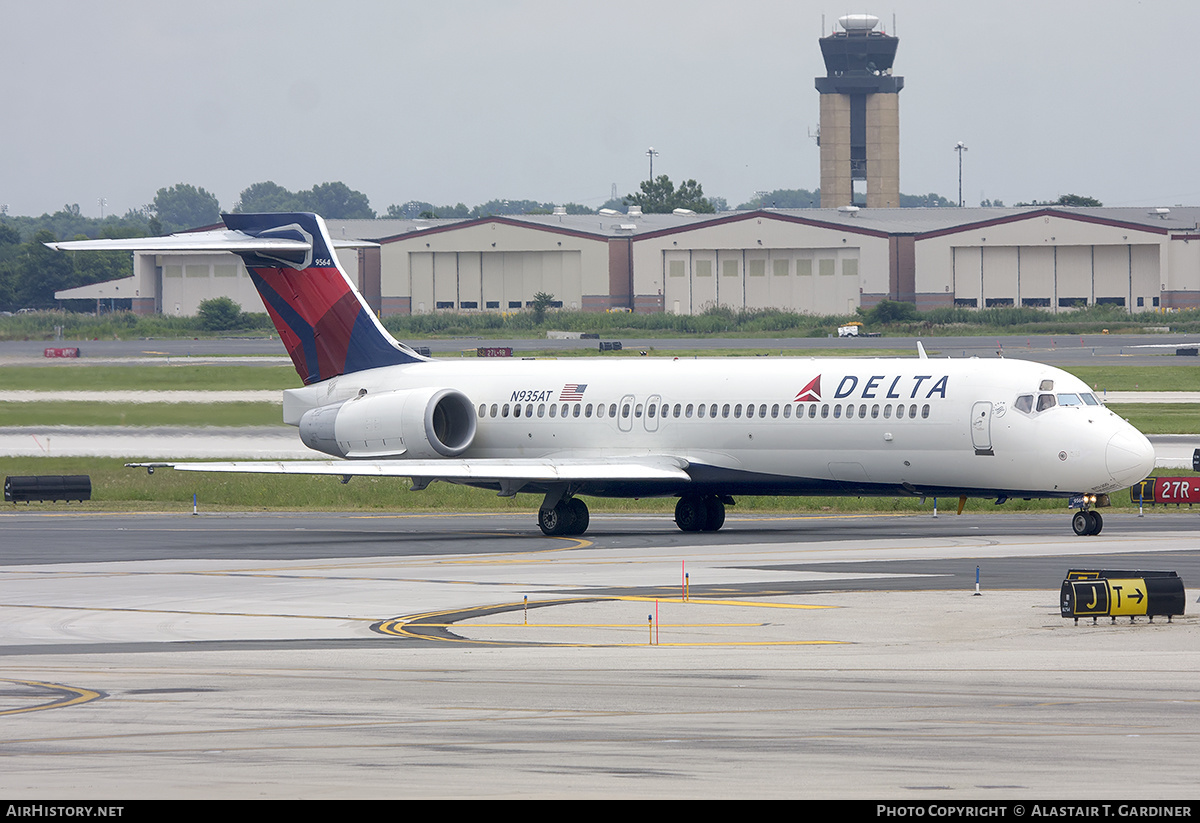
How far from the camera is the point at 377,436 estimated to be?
127 ft

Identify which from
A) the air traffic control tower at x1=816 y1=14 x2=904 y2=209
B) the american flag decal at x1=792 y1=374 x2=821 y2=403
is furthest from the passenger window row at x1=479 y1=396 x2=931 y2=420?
the air traffic control tower at x1=816 y1=14 x2=904 y2=209

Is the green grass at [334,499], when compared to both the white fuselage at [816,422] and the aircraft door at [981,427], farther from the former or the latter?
the aircraft door at [981,427]

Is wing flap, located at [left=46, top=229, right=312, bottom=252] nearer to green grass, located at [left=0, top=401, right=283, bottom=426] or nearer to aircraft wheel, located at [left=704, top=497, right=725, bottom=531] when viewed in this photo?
green grass, located at [left=0, top=401, right=283, bottom=426]

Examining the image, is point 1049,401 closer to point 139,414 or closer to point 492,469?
point 492,469

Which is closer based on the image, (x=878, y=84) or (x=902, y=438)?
(x=902, y=438)

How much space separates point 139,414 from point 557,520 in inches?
956

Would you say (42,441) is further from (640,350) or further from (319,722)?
(319,722)

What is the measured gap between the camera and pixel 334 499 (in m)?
47.4

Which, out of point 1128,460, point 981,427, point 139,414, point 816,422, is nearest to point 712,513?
point 816,422

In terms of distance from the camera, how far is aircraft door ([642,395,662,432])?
37.1 meters

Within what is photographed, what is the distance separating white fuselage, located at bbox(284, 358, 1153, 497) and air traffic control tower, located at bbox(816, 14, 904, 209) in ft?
523

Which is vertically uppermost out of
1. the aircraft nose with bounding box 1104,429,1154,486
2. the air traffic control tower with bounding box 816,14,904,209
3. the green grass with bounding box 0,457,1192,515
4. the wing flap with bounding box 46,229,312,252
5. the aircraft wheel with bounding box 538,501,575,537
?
the air traffic control tower with bounding box 816,14,904,209
